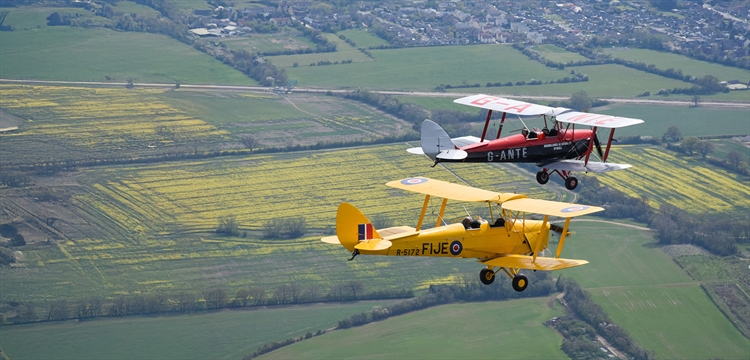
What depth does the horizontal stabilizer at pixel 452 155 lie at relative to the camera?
204ft

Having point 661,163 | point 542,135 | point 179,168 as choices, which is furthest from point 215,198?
point 542,135

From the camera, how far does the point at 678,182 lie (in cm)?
17812

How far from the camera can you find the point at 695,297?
462 ft

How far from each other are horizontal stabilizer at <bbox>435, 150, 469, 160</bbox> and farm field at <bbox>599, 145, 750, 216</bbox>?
10941 centimetres

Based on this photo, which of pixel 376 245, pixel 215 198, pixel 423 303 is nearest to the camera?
pixel 376 245

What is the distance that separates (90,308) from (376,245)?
91.9 meters

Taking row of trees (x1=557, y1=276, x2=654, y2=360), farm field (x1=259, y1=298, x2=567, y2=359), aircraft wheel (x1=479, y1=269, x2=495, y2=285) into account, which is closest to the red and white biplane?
aircraft wheel (x1=479, y1=269, x2=495, y2=285)

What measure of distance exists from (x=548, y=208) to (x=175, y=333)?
8932 cm

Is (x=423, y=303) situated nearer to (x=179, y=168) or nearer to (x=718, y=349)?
(x=718, y=349)

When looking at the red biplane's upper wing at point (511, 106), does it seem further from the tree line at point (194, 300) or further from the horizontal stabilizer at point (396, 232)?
the tree line at point (194, 300)

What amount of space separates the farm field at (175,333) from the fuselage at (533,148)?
A: 7327cm

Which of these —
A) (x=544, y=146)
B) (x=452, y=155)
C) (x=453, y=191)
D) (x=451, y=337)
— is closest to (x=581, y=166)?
(x=544, y=146)

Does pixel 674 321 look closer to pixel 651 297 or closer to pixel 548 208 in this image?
pixel 651 297

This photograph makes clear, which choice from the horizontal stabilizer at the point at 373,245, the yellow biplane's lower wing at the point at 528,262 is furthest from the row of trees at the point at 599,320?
the horizontal stabilizer at the point at 373,245
